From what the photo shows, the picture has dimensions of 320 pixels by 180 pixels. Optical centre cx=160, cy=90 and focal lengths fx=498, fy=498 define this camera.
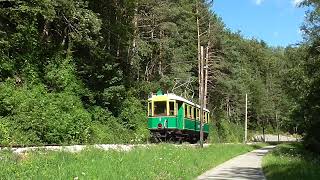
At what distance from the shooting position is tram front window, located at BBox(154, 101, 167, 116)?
32031 mm

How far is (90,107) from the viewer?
29797 millimetres

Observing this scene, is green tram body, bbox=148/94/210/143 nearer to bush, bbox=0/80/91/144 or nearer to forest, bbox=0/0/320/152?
forest, bbox=0/0/320/152

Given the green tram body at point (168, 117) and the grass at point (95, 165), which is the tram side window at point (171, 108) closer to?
the green tram body at point (168, 117)

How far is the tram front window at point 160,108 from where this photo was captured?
32.0m

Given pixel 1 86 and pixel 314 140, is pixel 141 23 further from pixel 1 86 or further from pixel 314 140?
pixel 1 86

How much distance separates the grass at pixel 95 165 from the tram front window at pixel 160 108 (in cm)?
1332

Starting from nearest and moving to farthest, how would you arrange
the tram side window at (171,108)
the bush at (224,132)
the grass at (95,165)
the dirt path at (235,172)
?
the grass at (95,165), the dirt path at (235,172), the tram side window at (171,108), the bush at (224,132)

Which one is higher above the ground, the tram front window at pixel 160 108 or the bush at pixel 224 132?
the tram front window at pixel 160 108

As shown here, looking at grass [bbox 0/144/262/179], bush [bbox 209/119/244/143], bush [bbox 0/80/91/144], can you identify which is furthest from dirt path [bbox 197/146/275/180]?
bush [bbox 209/119/244/143]

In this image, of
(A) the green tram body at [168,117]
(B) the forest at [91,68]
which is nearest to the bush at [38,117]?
(B) the forest at [91,68]

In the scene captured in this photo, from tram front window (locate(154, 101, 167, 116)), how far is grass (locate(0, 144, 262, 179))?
524 inches

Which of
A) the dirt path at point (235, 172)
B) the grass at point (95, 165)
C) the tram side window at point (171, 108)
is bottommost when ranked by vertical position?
the dirt path at point (235, 172)

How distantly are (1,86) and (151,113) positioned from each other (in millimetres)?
12240

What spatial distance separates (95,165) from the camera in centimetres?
1208
